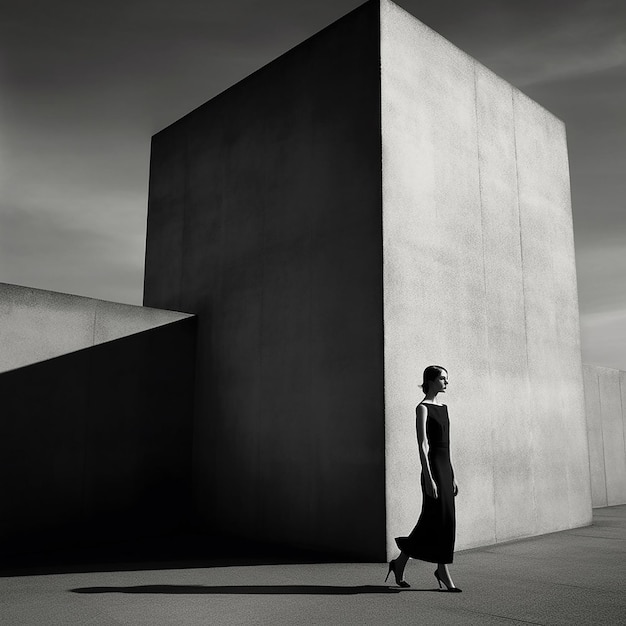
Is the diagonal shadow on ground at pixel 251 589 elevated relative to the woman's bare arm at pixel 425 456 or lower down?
lower down

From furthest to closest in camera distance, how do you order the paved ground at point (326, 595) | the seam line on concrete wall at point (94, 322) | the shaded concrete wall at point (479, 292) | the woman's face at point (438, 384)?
1. the seam line on concrete wall at point (94, 322)
2. the shaded concrete wall at point (479, 292)
3. the woman's face at point (438, 384)
4. the paved ground at point (326, 595)

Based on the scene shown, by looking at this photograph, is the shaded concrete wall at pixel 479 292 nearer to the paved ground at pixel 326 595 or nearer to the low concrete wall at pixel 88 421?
the paved ground at pixel 326 595

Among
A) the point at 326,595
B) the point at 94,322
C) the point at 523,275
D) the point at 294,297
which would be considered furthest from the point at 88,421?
the point at 523,275

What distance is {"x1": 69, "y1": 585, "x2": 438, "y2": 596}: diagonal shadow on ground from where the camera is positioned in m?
5.10

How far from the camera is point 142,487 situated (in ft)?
27.6

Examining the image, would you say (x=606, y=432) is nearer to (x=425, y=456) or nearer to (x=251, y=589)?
(x=425, y=456)

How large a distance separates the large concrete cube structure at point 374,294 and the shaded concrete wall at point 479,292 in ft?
0.11

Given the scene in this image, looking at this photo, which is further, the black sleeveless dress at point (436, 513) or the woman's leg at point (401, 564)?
the woman's leg at point (401, 564)

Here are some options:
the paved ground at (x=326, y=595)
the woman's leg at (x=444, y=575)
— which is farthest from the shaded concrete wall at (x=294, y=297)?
the woman's leg at (x=444, y=575)

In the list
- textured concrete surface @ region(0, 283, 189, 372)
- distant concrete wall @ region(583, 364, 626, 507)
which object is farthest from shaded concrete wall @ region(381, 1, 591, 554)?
textured concrete surface @ region(0, 283, 189, 372)

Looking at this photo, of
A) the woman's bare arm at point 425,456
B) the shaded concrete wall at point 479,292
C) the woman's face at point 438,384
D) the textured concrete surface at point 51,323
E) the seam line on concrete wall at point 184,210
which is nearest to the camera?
the woman's bare arm at point 425,456

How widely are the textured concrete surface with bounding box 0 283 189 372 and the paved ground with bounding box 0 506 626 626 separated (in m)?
2.79

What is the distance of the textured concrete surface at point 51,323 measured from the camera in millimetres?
7480

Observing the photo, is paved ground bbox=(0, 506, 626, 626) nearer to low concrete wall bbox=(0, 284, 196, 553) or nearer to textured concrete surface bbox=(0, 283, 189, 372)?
low concrete wall bbox=(0, 284, 196, 553)
